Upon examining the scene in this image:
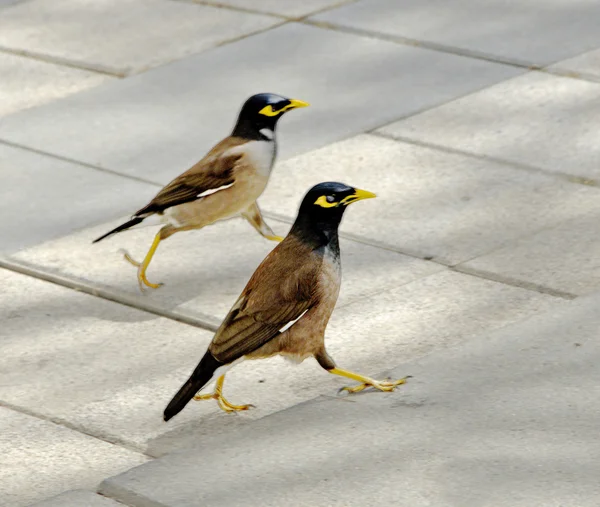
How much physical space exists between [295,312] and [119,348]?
1.27 meters

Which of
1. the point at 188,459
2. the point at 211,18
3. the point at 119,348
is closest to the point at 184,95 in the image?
the point at 211,18

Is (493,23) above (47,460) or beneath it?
above

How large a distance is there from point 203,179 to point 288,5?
4.66 m

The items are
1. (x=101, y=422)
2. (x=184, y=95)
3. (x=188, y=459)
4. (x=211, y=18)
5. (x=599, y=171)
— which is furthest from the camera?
(x=211, y=18)

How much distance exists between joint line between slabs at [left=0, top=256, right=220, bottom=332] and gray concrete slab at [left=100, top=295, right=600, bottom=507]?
3.83 feet

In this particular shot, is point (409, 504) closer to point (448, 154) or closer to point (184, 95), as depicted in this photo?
point (448, 154)

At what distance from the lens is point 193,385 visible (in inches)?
218

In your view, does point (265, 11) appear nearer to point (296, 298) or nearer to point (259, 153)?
point (259, 153)

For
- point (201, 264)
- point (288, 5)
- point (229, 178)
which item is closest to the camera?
point (229, 178)

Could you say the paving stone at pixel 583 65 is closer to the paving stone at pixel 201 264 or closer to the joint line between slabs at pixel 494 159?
the joint line between slabs at pixel 494 159

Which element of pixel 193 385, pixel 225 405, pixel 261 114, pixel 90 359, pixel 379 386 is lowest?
pixel 90 359

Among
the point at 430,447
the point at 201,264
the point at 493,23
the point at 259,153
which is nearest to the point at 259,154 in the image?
the point at 259,153

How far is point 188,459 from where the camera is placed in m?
5.42

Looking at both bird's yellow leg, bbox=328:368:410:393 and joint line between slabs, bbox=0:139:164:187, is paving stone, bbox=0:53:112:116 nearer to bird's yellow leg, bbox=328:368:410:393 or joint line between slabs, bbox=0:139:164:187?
joint line between slabs, bbox=0:139:164:187
